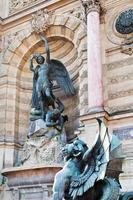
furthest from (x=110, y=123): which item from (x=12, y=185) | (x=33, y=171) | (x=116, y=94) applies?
(x=12, y=185)

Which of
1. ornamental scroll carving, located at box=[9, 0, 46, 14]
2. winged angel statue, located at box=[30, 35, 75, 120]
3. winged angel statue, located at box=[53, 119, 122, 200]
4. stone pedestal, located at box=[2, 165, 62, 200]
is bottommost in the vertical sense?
winged angel statue, located at box=[53, 119, 122, 200]

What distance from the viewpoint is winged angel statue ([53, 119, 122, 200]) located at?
13.6 feet

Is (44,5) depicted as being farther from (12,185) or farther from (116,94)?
(12,185)

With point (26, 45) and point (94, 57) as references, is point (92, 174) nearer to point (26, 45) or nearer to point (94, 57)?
point (94, 57)

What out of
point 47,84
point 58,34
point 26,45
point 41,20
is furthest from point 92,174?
point 26,45

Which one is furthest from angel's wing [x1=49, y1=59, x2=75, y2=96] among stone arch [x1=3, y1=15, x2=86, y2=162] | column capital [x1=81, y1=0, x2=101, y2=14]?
column capital [x1=81, y1=0, x2=101, y2=14]

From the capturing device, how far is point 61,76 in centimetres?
1134

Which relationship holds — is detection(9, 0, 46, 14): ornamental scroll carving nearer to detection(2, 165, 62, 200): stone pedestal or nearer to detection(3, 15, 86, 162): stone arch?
detection(3, 15, 86, 162): stone arch

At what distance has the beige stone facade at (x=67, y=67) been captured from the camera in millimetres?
9219

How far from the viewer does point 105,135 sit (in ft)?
14.4

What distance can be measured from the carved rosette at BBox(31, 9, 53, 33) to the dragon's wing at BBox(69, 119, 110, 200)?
27.2ft

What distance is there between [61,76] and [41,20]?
7.35ft

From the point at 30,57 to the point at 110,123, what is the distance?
4.78 metres

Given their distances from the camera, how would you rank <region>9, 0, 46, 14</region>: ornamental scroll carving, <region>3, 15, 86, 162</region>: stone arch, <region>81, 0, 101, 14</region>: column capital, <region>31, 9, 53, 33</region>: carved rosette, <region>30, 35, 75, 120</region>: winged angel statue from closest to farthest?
<region>81, 0, 101, 14</region>: column capital, <region>30, 35, 75, 120</region>: winged angel statue, <region>3, 15, 86, 162</region>: stone arch, <region>31, 9, 53, 33</region>: carved rosette, <region>9, 0, 46, 14</region>: ornamental scroll carving
